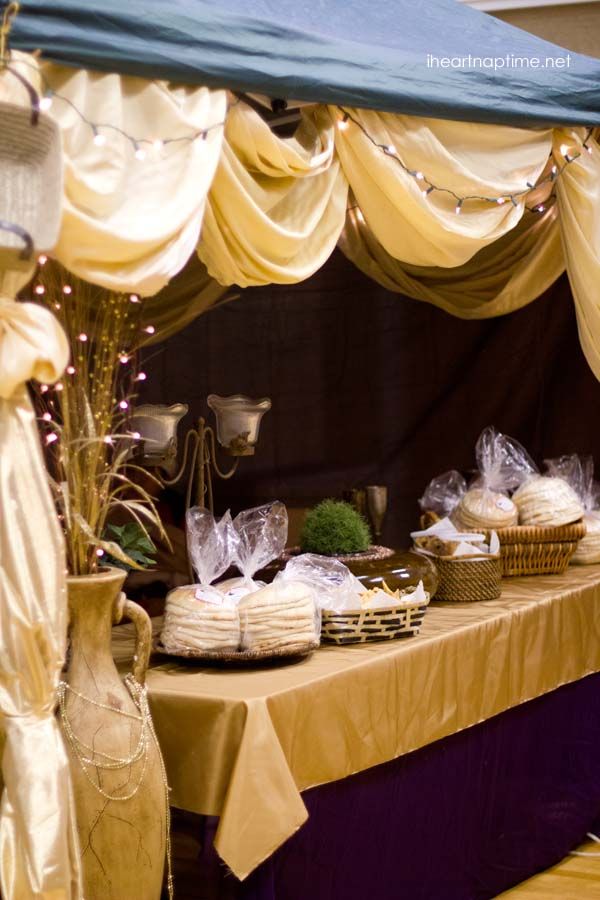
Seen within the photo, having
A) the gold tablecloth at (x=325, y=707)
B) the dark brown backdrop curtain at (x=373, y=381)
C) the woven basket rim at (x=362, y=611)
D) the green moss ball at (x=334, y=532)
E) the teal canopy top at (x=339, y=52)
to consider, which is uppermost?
the teal canopy top at (x=339, y=52)

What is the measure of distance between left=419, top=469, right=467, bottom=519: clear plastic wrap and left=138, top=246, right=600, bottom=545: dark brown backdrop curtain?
0.77 metres

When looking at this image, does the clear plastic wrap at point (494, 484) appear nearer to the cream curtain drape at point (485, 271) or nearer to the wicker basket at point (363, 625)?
the cream curtain drape at point (485, 271)

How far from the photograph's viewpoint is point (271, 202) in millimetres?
2484

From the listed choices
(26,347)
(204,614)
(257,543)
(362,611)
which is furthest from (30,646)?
(362,611)

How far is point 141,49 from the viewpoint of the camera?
209 centimetres

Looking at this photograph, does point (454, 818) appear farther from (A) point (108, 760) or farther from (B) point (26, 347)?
(B) point (26, 347)

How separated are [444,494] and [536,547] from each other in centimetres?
42

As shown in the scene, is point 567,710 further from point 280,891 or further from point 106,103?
point 106,103

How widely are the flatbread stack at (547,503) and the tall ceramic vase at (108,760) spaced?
183 centimetres

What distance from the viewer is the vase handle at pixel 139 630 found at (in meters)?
2.18

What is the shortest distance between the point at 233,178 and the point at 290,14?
509mm

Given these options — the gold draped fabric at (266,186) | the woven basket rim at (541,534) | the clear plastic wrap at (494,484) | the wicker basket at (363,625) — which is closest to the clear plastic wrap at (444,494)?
the clear plastic wrap at (494,484)

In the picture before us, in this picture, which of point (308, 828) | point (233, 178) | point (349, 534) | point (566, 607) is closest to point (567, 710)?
point (566, 607)

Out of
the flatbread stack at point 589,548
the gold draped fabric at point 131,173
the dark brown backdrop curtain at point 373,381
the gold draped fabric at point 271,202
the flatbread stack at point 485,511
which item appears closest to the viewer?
the gold draped fabric at point 131,173
